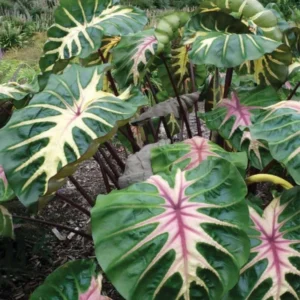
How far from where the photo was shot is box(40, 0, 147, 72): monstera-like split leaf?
1.62m

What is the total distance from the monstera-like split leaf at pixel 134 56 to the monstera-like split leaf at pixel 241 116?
0.26 metres

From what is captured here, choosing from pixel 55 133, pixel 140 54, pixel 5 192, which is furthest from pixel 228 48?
pixel 5 192

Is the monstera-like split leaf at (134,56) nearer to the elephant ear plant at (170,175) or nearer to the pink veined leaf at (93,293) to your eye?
the elephant ear plant at (170,175)

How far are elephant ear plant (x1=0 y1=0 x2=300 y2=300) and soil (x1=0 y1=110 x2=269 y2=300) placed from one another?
0.25 meters

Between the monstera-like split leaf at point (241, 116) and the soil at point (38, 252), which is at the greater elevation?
the monstera-like split leaf at point (241, 116)

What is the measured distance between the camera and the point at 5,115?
1.73 m

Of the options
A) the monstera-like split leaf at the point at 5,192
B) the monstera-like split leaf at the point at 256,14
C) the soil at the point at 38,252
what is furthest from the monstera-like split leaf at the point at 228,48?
the soil at the point at 38,252

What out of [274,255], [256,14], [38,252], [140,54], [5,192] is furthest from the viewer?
[38,252]

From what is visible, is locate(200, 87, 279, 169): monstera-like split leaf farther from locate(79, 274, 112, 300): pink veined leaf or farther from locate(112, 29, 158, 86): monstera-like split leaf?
locate(79, 274, 112, 300): pink veined leaf

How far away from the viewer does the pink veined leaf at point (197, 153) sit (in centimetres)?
125

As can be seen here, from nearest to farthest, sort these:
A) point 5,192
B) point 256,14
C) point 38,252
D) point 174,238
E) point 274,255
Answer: point 174,238, point 274,255, point 5,192, point 256,14, point 38,252

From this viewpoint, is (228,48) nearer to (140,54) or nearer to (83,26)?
(140,54)

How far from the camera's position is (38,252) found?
177 centimetres

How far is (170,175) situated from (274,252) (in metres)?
0.27
